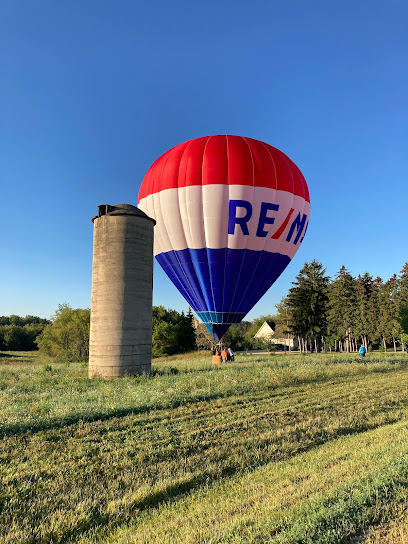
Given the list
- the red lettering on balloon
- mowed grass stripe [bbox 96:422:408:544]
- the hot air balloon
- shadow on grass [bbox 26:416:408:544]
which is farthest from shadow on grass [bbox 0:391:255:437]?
the red lettering on balloon

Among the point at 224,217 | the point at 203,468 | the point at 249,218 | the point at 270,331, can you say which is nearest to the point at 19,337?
the point at 270,331

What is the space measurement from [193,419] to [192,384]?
15.5 feet

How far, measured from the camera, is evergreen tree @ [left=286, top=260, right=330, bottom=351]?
5053 centimetres

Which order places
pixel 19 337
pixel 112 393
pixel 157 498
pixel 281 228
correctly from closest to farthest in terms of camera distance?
1. pixel 157 498
2. pixel 112 393
3. pixel 281 228
4. pixel 19 337

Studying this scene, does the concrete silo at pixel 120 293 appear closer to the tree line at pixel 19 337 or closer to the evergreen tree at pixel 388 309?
the evergreen tree at pixel 388 309

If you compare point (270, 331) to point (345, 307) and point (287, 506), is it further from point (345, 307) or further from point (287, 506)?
point (287, 506)

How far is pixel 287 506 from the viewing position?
4.45 meters

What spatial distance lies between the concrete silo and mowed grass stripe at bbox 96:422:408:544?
39.9 feet

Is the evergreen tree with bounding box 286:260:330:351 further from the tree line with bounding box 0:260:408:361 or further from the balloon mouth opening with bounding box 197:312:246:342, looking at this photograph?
the balloon mouth opening with bounding box 197:312:246:342

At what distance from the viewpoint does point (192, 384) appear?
14.1 metres

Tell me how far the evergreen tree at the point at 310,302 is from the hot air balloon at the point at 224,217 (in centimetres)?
2674

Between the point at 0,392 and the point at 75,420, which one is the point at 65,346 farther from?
the point at 75,420

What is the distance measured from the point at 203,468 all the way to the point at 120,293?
12328 millimetres

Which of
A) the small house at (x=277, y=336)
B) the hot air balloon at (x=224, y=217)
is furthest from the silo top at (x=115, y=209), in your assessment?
the small house at (x=277, y=336)
